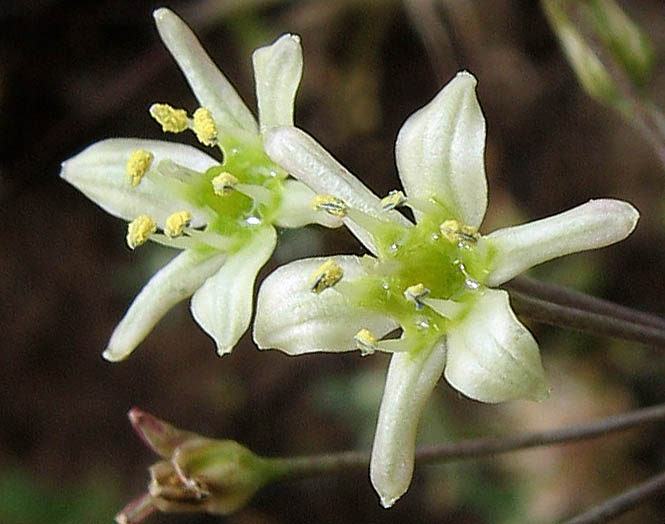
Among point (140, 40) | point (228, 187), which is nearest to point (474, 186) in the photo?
point (228, 187)

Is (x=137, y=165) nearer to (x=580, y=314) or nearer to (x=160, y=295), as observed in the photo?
(x=160, y=295)

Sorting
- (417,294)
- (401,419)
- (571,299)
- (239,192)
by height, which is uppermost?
(239,192)

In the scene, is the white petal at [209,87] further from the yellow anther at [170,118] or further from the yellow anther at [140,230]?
the yellow anther at [140,230]

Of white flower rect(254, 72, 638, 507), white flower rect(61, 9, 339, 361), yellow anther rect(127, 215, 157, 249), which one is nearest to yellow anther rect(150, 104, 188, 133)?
white flower rect(61, 9, 339, 361)

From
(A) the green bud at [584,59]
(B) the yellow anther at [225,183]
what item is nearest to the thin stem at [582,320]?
(B) the yellow anther at [225,183]

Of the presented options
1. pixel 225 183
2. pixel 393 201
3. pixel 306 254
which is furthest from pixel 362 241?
pixel 306 254

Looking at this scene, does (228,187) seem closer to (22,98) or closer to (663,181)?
(663,181)

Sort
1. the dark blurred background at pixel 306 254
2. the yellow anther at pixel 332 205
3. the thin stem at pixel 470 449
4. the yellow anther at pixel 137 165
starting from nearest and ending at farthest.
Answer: the yellow anther at pixel 332 205 < the yellow anther at pixel 137 165 < the thin stem at pixel 470 449 < the dark blurred background at pixel 306 254
